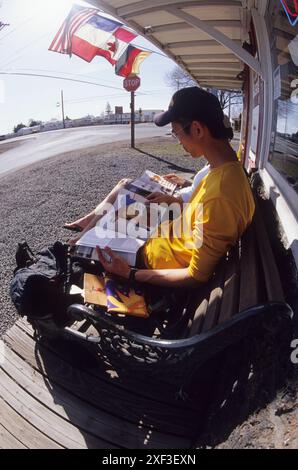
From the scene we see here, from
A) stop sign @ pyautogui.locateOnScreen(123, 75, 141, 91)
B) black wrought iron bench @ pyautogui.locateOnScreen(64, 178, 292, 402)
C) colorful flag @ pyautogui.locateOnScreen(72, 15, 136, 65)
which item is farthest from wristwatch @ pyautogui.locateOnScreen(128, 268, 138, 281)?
stop sign @ pyautogui.locateOnScreen(123, 75, 141, 91)

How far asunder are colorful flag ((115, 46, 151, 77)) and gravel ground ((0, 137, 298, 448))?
2.71m

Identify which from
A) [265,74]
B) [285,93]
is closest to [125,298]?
[285,93]

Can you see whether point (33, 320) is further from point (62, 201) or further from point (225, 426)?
point (62, 201)

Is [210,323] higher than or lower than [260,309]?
lower

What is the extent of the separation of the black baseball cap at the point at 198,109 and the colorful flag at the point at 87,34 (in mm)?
7902

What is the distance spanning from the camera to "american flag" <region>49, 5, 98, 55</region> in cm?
855

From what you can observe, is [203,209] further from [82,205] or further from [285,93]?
[82,205]

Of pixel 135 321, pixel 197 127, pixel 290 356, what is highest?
pixel 197 127

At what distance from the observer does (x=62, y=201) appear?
718 centimetres

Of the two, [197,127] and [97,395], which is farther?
[97,395]

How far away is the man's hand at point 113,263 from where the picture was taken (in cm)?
213

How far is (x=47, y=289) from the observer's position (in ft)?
7.59
